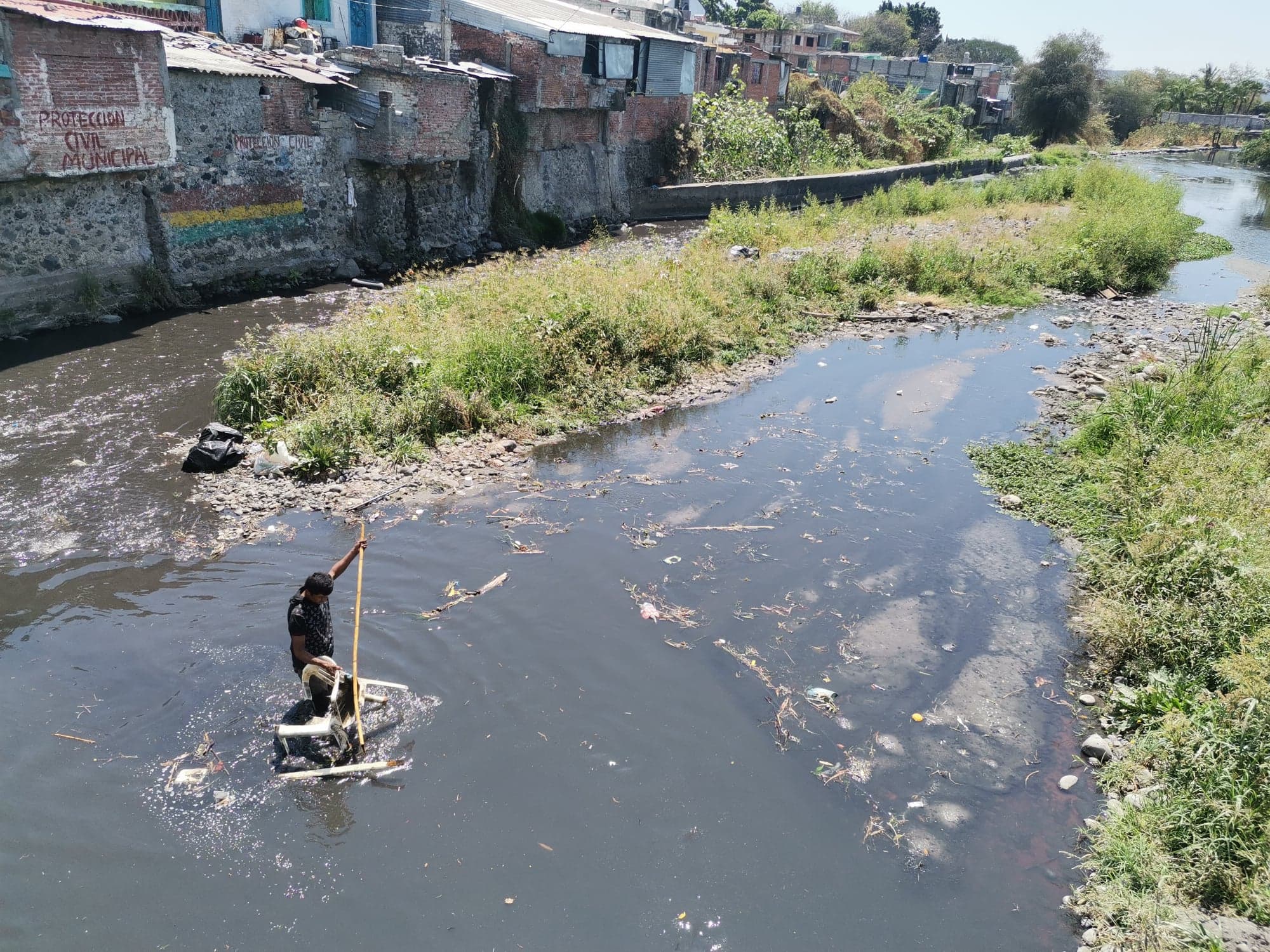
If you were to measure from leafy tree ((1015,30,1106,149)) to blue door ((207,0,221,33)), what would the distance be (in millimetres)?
40656

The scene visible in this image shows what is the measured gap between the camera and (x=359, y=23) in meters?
18.5

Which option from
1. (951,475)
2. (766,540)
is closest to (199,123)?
(766,540)

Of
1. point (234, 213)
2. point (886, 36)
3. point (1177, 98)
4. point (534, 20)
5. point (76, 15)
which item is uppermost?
point (886, 36)

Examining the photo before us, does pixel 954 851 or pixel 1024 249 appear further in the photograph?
pixel 1024 249

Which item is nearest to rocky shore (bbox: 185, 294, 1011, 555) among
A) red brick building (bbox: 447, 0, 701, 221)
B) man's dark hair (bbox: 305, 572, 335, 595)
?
man's dark hair (bbox: 305, 572, 335, 595)

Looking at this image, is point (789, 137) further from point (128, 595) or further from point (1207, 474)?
point (128, 595)

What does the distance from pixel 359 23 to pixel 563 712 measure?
1812 centimetres

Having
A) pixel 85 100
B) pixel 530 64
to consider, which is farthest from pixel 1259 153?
pixel 85 100

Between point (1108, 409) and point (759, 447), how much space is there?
12.9ft

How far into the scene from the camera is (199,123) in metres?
12.2

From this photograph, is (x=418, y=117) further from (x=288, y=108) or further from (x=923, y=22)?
(x=923, y=22)

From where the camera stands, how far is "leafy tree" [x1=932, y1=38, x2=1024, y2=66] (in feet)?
242

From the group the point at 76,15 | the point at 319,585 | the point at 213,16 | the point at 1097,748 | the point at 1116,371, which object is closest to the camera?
the point at 319,585

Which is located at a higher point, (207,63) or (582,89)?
(582,89)
